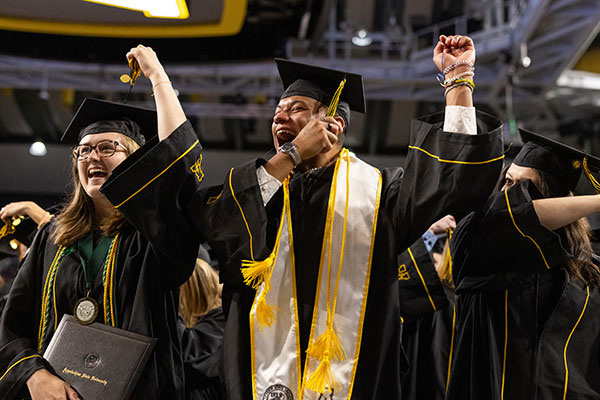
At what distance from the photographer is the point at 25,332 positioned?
94.4 inches

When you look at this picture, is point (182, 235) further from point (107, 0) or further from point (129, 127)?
point (107, 0)

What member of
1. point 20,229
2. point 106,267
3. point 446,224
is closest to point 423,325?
point 446,224

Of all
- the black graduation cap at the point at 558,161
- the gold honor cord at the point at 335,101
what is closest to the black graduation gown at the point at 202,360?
the gold honor cord at the point at 335,101

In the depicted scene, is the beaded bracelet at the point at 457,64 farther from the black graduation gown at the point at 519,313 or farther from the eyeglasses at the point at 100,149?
the eyeglasses at the point at 100,149

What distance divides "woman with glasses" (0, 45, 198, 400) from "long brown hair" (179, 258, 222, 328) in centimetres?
95

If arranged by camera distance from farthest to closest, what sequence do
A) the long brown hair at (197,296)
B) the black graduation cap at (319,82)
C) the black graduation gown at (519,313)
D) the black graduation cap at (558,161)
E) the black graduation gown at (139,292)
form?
1. the long brown hair at (197,296)
2. the black graduation cap at (558,161)
3. the black graduation cap at (319,82)
4. the black graduation gown at (519,313)
5. the black graduation gown at (139,292)

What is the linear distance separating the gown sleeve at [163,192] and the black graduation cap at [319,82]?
435mm

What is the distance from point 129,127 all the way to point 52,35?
3812 mm

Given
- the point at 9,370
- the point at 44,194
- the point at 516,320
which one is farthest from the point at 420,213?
the point at 44,194

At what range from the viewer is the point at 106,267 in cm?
236

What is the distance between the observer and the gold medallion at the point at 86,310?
2.27m

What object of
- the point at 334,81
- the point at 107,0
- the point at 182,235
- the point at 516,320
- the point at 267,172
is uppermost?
the point at 107,0

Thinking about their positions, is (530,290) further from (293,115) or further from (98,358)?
(98,358)

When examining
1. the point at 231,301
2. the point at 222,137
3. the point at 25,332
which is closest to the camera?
the point at 231,301
